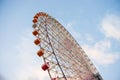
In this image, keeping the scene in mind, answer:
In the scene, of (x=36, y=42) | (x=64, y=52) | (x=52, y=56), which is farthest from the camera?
(x=64, y=52)

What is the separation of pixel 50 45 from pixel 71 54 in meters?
4.66

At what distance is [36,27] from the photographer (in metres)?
17.1

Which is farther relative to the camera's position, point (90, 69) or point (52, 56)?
point (90, 69)

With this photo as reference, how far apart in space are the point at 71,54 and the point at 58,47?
244cm

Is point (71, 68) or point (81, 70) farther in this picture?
point (81, 70)

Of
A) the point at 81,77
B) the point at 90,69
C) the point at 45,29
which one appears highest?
the point at 45,29

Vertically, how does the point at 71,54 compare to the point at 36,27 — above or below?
below

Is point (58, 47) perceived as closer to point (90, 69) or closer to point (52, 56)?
point (52, 56)

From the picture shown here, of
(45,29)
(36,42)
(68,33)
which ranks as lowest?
(36,42)

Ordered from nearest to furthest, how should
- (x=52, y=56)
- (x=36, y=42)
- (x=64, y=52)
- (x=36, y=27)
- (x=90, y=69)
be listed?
(x=52, y=56), (x=36, y=42), (x=36, y=27), (x=64, y=52), (x=90, y=69)

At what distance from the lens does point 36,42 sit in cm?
1558

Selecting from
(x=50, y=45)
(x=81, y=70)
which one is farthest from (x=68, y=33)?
(x=50, y=45)

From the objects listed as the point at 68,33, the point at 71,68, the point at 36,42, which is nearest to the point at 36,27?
the point at 36,42

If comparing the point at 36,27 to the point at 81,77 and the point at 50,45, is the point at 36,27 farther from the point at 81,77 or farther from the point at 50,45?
the point at 81,77
